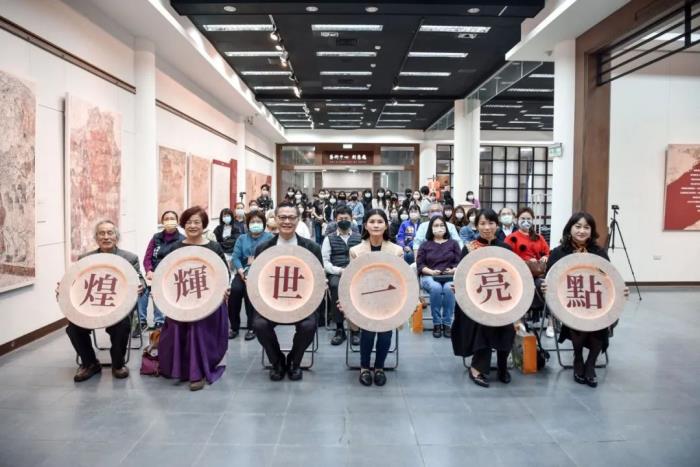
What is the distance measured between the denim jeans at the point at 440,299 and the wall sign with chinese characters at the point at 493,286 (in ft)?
4.55

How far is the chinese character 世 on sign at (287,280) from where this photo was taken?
3367 mm

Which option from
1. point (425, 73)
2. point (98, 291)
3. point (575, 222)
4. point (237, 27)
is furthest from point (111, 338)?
point (425, 73)

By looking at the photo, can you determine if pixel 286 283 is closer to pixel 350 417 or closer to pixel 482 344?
pixel 350 417

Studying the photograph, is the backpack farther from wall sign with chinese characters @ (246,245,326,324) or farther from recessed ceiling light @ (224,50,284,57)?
recessed ceiling light @ (224,50,284,57)

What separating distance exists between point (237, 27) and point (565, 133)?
17.6 feet

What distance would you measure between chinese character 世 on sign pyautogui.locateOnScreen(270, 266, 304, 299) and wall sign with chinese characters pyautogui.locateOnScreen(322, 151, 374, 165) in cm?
1656

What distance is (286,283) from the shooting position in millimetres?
3379

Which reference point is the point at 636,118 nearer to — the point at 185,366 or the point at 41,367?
the point at 185,366

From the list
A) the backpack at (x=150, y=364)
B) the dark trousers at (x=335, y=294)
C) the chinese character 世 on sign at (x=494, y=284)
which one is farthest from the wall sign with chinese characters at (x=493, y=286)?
the backpack at (x=150, y=364)

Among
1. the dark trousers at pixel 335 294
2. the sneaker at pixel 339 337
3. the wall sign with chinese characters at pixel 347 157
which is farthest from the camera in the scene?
the wall sign with chinese characters at pixel 347 157

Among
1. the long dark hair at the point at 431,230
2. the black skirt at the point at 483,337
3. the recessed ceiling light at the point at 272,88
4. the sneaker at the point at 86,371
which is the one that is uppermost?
the recessed ceiling light at the point at 272,88

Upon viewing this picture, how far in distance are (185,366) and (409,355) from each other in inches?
76.0

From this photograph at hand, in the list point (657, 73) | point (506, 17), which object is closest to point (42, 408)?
point (506, 17)

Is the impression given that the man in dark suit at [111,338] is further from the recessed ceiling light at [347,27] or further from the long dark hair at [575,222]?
the recessed ceiling light at [347,27]
